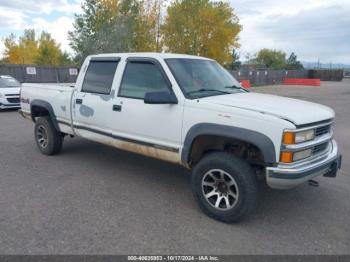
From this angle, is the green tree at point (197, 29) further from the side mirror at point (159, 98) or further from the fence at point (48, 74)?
the side mirror at point (159, 98)

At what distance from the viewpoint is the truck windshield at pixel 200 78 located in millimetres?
4062

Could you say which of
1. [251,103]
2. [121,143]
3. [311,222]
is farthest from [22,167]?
[311,222]

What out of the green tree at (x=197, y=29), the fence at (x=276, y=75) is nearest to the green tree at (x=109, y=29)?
the green tree at (x=197, y=29)

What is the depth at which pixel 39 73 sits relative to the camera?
69.8 feet

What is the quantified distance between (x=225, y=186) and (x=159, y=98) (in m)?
1.29

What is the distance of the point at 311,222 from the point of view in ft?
12.1

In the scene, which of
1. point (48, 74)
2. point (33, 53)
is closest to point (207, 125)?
point (48, 74)

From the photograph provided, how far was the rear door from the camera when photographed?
4766mm

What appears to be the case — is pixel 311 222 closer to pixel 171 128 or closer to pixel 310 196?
pixel 310 196

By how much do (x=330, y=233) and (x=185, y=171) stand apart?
2521 mm

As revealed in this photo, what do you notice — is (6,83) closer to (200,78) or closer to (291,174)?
(200,78)

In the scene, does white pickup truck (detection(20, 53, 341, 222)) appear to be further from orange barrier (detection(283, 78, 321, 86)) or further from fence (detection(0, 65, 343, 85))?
orange barrier (detection(283, 78, 321, 86))

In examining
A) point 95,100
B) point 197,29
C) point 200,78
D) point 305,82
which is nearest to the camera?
point 200,78

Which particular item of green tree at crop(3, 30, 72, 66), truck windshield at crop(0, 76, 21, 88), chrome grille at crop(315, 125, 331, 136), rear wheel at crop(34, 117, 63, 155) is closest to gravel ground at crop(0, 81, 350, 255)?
rear wheel at crop(34, 117, 63, 155)
